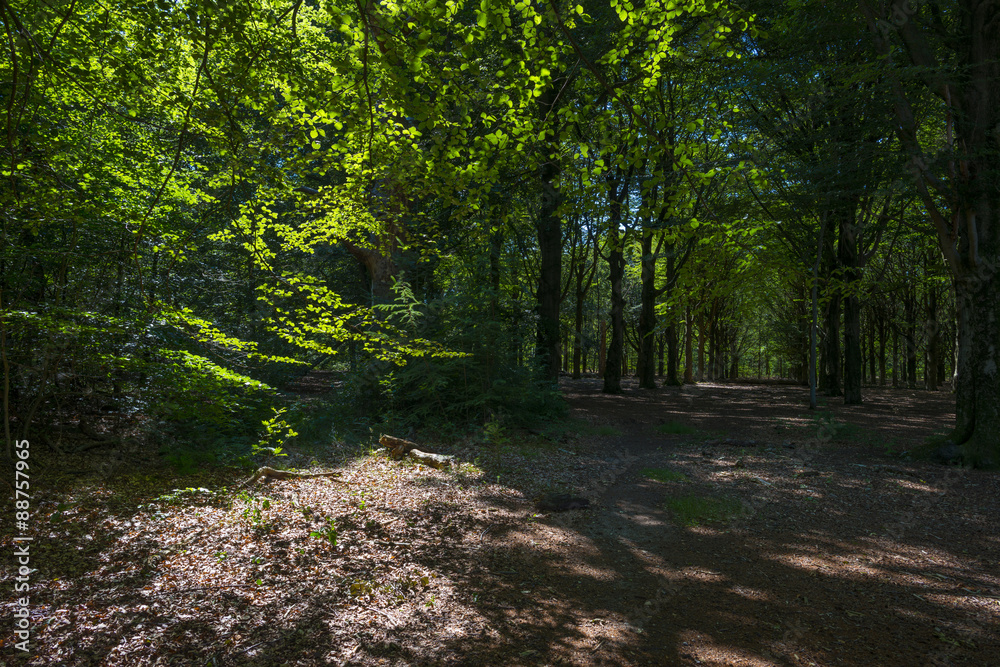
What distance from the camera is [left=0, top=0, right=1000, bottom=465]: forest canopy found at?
189 inches

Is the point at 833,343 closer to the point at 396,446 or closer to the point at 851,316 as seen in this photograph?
the point at 851,316

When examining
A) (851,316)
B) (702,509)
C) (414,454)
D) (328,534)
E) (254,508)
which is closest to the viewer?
(328,534)

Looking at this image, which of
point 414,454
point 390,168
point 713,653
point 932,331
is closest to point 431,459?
point 414,454

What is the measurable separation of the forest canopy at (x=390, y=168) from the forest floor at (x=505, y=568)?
1.27 metres

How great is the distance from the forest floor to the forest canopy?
1.27 meters

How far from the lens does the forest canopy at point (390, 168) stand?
15.8 feet

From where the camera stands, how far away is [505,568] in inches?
174

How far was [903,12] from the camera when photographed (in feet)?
24.4

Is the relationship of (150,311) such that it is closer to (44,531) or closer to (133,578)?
(44,531)

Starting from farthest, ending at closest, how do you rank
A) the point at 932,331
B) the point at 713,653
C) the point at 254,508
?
the point at 932,331
the point at 254,508
the point at 713,653

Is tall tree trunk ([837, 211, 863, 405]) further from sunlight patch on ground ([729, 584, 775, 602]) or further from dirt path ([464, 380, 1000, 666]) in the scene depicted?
sunlight patch on ground ([729, 584, 775, 602])

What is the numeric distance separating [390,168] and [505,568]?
437 centimetres
